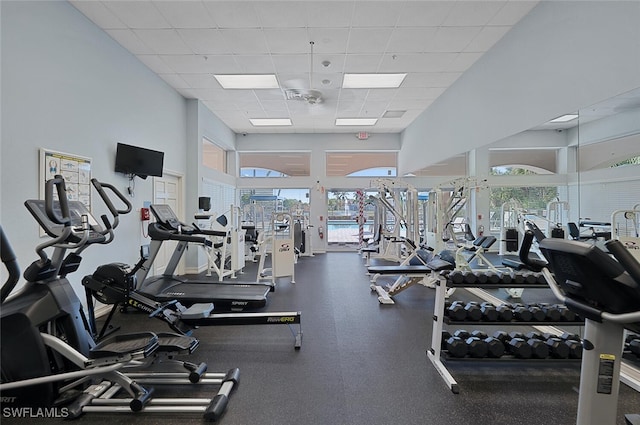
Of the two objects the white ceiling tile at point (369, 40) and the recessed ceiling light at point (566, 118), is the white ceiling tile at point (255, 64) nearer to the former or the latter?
the white ceiling tile at point (369, 40)

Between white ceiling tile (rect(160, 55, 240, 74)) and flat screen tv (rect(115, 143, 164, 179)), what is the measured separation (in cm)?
148

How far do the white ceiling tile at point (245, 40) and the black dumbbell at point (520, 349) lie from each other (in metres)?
4.54

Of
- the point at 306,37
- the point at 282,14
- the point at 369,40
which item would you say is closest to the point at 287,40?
the point at 306,37

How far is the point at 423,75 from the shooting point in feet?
16.7

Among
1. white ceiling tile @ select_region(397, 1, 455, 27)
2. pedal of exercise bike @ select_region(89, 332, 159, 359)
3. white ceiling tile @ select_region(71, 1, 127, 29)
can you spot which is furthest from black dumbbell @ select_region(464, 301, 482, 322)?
white ceiling tile @ select_region(71, 1, 127, 29)

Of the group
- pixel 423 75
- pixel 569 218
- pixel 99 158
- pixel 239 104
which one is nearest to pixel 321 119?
pixel 239 104

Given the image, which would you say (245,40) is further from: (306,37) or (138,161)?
(138,161)

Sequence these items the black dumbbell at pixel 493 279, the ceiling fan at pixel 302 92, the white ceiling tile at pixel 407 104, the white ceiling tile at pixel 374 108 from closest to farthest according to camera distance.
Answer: the black dumbbell at pixel 493 279 → the ceiling fan at pixel 302 92 → the white ceiling tile at pixel 407 104 → the white ceiling tile at pixel 374 108

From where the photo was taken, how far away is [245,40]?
403cm

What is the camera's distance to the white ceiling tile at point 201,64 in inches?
177

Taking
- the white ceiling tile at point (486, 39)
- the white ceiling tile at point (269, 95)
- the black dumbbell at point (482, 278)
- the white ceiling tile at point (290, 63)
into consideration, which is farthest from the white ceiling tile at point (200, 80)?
the black dumbbell at point (482, 278)

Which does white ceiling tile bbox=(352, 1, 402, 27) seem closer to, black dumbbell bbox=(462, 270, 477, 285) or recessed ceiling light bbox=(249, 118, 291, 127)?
black dumbbell bbox=(462, 270, 477, 285)

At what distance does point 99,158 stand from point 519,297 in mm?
6398

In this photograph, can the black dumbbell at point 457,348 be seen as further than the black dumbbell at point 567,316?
No
